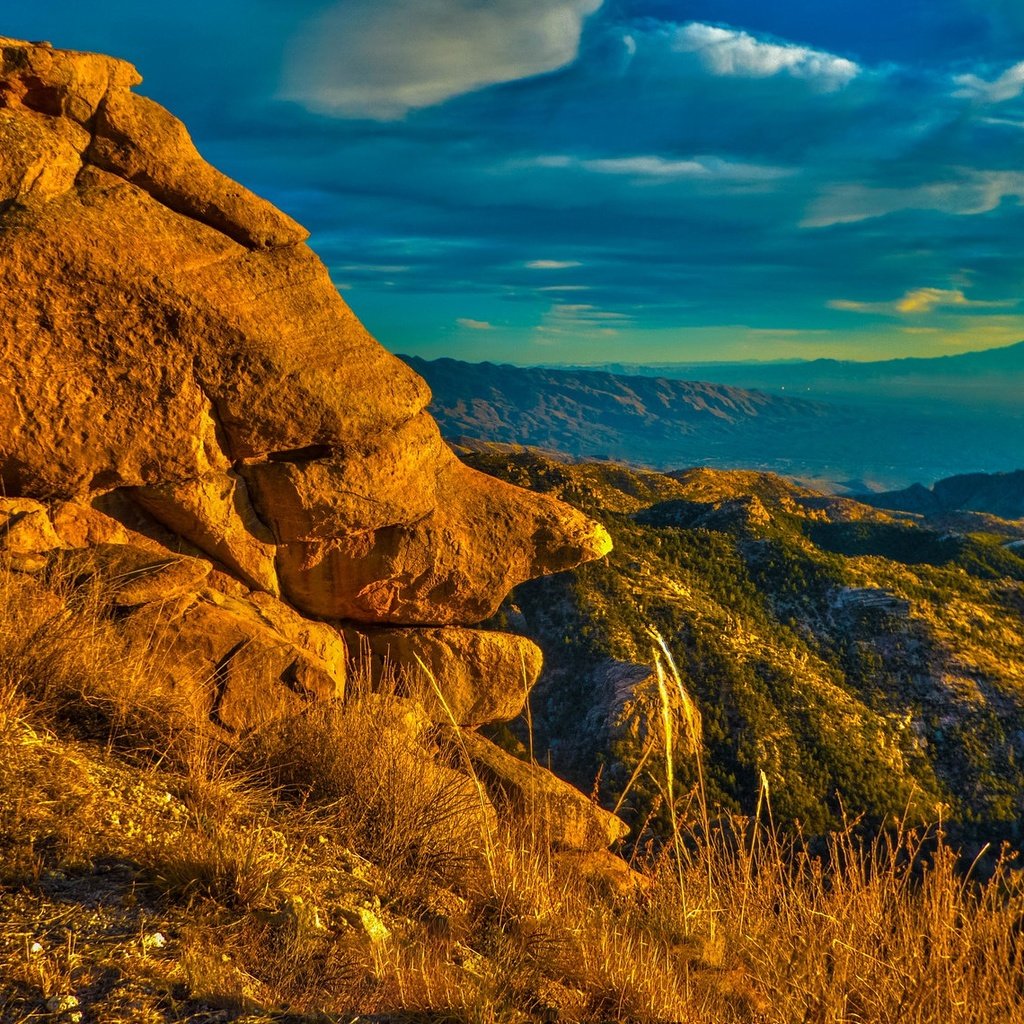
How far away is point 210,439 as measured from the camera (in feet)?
36.3

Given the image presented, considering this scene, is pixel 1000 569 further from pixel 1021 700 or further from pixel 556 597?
pixel 556 597

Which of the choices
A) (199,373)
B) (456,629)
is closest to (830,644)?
(456,629)

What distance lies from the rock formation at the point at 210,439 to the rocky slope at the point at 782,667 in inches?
389

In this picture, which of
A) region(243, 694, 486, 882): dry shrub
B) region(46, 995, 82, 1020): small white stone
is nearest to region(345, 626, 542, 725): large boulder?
region(243, 694, 486, 882): dry shrub

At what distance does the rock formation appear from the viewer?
9.31 m

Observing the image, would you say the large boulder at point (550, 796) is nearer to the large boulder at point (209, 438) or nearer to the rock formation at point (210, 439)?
the rock formation at point (210, 439)

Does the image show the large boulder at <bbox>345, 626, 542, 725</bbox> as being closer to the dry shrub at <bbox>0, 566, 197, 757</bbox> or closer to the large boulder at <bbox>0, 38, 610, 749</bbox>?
the large boulder at <bbox>0, 38, 610, 749</bbox>

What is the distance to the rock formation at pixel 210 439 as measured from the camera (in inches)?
367

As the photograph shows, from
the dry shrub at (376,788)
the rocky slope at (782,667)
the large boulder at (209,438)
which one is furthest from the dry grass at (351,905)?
the rocky slope at (782,667)

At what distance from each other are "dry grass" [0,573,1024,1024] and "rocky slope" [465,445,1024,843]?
16240mm

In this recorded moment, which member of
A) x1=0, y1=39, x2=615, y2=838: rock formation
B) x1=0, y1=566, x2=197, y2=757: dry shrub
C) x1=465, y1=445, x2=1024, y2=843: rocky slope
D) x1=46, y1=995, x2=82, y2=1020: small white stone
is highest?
x1=0, y1=39, x2=615, y2=838: rock formation

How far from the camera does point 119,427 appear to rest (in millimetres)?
10211

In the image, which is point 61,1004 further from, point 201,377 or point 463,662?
point 463,662

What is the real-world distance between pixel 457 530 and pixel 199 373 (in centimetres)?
491
